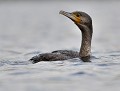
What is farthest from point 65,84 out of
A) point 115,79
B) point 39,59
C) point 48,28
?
point 48,28

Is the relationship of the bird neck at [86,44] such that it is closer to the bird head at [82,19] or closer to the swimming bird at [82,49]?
the swimming bird at [82,49]

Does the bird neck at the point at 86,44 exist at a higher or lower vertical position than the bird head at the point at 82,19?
lower

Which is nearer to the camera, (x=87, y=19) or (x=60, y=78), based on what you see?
(x=60, y=78)

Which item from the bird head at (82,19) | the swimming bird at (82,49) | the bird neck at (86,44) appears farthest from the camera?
the bird neck at (86,44)

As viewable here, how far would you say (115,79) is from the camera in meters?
14.6

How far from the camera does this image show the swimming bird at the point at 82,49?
17250mm

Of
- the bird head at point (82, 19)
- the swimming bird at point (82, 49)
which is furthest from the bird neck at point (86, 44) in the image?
the bird head at point (82, 19)

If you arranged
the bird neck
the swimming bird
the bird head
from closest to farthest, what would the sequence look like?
1. the swimming bird
2. the bird head
3. the bird neck

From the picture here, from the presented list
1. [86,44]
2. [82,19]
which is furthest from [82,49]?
[82,19]

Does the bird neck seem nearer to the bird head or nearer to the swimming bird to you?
the swimming bird

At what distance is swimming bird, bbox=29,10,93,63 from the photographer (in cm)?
1725

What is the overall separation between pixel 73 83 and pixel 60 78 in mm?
725

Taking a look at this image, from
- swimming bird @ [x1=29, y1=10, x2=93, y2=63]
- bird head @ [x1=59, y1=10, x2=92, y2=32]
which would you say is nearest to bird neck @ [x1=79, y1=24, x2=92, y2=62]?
swimming bird @ [x1=29, y1=10, x2=93, y2=63]

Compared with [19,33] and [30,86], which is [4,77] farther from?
[19,33]
